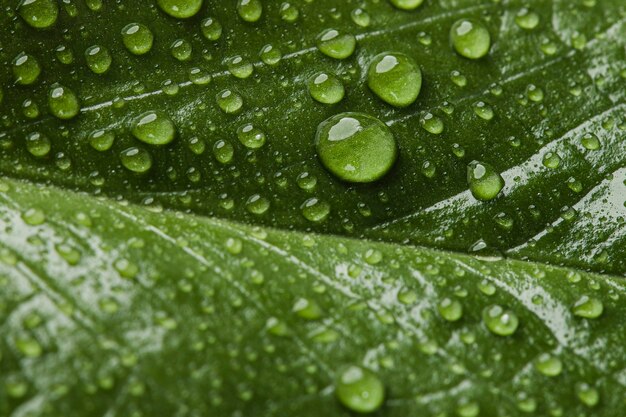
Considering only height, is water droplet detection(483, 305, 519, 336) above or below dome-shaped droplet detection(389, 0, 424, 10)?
below

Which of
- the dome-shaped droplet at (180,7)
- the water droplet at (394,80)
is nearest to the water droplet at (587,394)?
the water droplet at (394,80)

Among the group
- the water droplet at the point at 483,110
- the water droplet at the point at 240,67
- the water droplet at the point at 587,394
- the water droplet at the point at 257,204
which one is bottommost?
the water droplet at the point at 587,394

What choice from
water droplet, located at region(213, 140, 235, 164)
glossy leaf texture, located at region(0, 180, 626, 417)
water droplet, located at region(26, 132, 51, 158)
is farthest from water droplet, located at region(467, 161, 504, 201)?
water droplet, located at region(26, 132, 51, 158)

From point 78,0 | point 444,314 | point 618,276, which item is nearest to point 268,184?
point 444,314

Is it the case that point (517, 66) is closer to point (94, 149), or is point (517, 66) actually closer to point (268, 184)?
point (268, 184)

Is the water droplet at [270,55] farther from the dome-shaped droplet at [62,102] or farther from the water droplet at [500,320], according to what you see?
the water droplet at [500,320]

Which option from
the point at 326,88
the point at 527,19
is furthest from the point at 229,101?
the point at 527,19

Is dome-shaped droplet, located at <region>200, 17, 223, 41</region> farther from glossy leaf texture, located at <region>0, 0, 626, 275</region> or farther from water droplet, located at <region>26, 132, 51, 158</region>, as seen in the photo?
water droplet, located at <region>26, 132, 51, 158</region>
